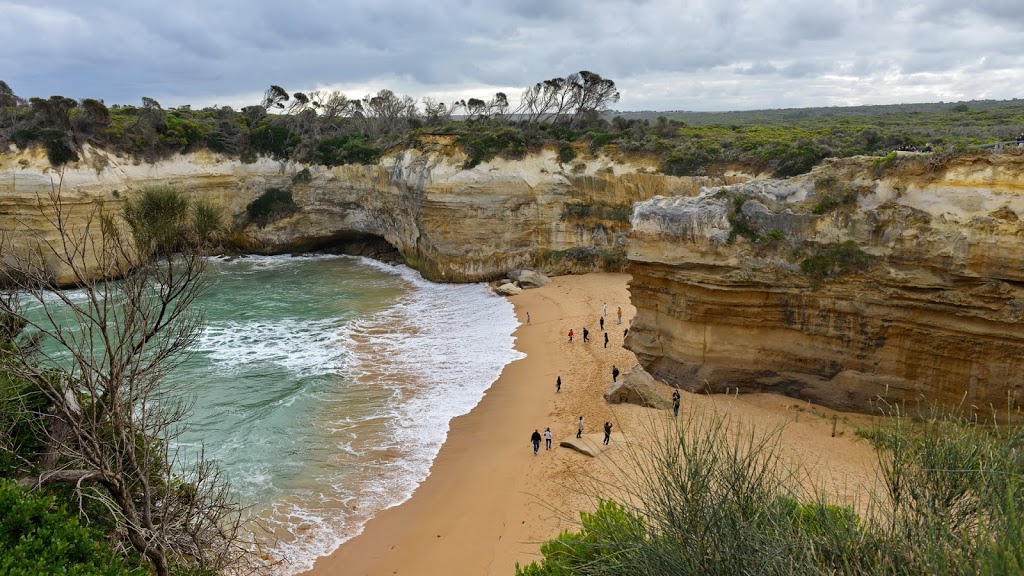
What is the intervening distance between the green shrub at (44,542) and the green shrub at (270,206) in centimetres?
3917

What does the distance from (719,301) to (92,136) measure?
40597mm

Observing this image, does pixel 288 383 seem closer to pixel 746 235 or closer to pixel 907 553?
pixel 746 235

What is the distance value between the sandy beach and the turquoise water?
2.41 feet

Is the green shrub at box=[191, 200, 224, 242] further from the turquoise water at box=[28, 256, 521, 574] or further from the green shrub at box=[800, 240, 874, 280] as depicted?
the green shrub at box=[800, 240, 874, 280]

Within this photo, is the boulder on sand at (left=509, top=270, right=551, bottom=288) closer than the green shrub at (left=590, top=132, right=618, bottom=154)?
Yes

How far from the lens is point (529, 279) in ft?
111

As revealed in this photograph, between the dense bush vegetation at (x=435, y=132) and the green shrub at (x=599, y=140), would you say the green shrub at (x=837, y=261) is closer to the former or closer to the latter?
the dense bush vegetation at (x=435, y=132)

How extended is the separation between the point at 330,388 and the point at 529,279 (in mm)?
15809

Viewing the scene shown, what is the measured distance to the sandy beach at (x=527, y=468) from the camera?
39.0 ft

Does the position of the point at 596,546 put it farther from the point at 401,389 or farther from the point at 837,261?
the point at 401,389

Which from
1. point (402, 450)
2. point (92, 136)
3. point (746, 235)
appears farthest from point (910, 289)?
point (92, 136)

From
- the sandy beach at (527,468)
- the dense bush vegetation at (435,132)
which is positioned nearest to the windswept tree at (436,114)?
the dense bush vegetation at (435,132)

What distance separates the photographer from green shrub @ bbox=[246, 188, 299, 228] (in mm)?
42438

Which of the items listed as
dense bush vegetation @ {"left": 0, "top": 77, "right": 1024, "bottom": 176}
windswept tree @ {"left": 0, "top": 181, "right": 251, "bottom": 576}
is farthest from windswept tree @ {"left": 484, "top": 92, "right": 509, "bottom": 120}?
windswept tree @ {"left": 0, "top": 181, "right": 251, "bottom": 576}
